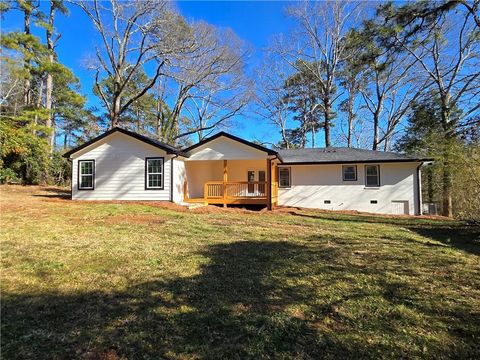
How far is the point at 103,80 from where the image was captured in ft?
103

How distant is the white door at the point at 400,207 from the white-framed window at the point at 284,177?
18.8 feet

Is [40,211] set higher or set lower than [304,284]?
higher

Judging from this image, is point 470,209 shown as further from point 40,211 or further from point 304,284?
point 40,211

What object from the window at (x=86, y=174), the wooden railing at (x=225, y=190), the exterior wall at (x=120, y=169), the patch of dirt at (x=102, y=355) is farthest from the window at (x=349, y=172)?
the patch of dirt at (x=102, y=355)

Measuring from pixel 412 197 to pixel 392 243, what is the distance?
1029 centimetres

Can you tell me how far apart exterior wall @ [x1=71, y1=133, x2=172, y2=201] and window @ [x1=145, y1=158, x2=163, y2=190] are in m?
0.18

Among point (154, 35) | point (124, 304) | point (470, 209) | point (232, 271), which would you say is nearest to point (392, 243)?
point (470, 209)

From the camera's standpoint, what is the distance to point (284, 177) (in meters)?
18.1

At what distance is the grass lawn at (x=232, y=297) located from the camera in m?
2.86

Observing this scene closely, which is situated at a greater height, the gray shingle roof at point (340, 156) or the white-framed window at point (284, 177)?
the gray shingle roof at point (340, 156)

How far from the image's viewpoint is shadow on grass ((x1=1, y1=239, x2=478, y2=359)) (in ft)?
9.07

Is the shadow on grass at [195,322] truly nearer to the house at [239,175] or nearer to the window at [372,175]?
the house at [239,175]

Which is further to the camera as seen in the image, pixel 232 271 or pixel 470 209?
pixel 470 209

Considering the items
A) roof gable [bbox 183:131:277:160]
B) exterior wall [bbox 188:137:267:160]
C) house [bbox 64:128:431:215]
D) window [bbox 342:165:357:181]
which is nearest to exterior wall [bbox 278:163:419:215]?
house [bbox 64:128:431:215]
